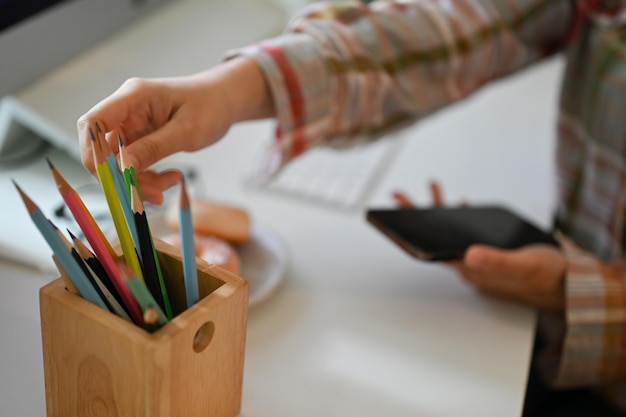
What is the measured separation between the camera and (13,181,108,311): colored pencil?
322 mm

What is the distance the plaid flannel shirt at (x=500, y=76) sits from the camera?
2.12ft

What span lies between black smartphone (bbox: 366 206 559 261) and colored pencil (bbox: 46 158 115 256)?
32cm

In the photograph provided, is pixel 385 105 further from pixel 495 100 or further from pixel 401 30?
pixel 495 100

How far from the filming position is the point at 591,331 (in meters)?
0.66

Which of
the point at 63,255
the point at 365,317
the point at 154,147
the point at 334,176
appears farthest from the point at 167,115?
the point at 334,176

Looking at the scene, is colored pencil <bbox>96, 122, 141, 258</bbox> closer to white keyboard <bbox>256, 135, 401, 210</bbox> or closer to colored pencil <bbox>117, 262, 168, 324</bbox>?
colored pencil <bbox>117, 262, 168, 324</bbox>

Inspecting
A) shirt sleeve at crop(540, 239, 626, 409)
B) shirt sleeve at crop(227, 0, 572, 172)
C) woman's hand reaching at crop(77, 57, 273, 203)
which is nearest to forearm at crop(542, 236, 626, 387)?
shirt sleeve at crop(540, 239, 626, 409)

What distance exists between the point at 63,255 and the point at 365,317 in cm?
34

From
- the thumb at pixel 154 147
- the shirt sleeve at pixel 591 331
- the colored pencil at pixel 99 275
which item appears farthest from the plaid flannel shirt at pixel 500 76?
the colored pencil at pixel 99 275

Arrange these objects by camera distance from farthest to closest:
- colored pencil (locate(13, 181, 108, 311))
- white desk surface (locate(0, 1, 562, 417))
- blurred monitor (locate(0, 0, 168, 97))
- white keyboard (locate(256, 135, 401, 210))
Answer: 1. white keyboard (locate(256, 135, 401, 210))
2. blurred monitor (locate(0, 0, 168, 97))
3. white desk surface (locate(0, 1, 562, 417))
4. colored pencil (locate(13, 181, 108, 311))

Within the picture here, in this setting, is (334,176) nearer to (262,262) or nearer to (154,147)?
(262,262)

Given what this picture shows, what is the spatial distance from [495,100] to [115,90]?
0.78 m

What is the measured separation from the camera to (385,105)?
73 cm

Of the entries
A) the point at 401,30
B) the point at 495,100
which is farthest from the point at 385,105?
the point at 495,100
